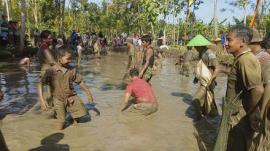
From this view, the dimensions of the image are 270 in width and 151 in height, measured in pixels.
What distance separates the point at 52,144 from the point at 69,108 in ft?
2.97

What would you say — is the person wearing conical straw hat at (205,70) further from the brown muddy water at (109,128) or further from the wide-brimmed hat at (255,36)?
the wide-brimmed hat at (255,36)

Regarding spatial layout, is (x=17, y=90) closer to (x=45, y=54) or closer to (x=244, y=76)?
(x=45, y=54)

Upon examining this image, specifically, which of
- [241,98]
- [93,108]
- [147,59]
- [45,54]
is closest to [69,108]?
[45,54]

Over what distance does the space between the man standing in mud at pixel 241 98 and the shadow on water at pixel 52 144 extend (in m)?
2.73

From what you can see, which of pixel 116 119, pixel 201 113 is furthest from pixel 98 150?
pixel 201 113

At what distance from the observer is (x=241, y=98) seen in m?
4.65

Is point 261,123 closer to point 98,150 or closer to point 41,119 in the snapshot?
point 98,150

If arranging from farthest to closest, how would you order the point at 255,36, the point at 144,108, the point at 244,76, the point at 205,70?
1. the point at 144,108
2. the point at 205,70
3. the point at 255,36
4. the point at 244,76

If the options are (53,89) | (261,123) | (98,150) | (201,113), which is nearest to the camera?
(261,123)

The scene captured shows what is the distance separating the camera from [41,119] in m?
8.27

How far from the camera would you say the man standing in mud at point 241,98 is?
4418mm

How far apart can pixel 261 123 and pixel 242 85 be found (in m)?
0.46

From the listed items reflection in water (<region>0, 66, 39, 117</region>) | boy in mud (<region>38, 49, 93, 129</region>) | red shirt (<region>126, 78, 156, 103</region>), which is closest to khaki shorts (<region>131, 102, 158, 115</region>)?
red shirt (<region>126, 78, 156, 103</region>)

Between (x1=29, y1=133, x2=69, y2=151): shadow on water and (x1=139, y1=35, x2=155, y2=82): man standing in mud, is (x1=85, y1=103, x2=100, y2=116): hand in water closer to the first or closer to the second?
(x1=139, y1=35, x2=155, y2=82): man standing in mud
